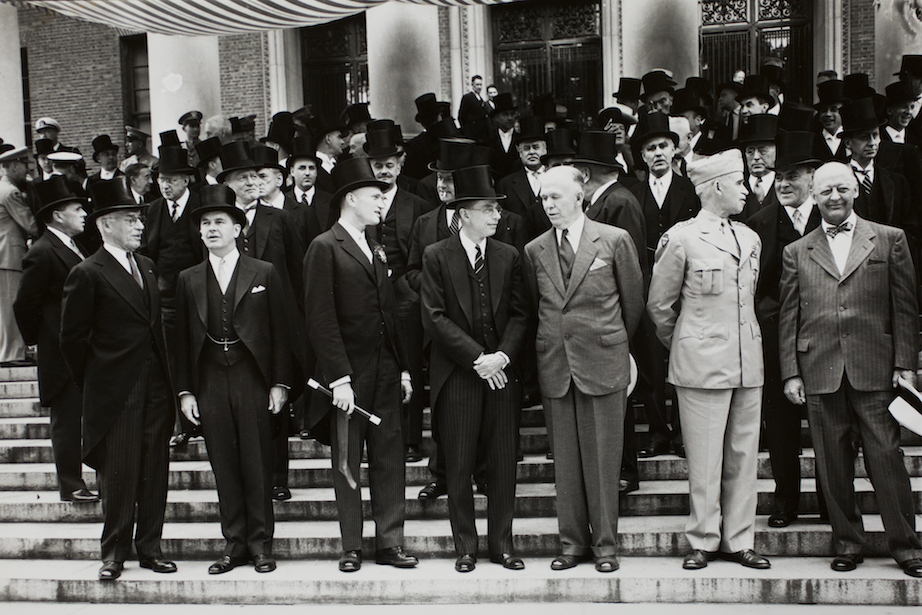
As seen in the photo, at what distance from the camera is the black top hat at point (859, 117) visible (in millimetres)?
6574

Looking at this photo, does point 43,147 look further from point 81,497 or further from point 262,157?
point 81,497

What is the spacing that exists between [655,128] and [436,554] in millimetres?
3473

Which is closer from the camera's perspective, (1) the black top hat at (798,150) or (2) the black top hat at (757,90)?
(1) the black top hat at (798,150)

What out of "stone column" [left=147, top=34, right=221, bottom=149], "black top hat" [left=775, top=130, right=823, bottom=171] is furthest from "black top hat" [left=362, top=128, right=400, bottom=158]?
"stone column" [left=147, top=34, right=221, bottom=149]

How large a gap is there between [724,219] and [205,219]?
3.04 metres

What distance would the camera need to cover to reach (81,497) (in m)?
6.36

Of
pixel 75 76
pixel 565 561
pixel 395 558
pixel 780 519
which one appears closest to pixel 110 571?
pixel 395 558

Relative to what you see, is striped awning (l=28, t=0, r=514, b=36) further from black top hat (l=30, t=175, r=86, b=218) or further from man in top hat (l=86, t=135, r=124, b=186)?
black top hat (l=30, t=175, r=86, b=218)

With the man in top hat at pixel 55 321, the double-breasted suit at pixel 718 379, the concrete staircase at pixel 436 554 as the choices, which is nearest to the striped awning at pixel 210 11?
the man in top hat at pixel 55 321

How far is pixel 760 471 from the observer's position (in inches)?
235

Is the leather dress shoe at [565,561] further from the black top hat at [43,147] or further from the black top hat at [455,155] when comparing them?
the black top hat at [43,147]

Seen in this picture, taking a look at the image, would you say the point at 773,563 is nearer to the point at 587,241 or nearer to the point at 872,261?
the point at 872,261

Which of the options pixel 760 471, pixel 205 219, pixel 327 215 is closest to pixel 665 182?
pixel 760 471

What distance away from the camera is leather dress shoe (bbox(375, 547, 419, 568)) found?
5.21 m
